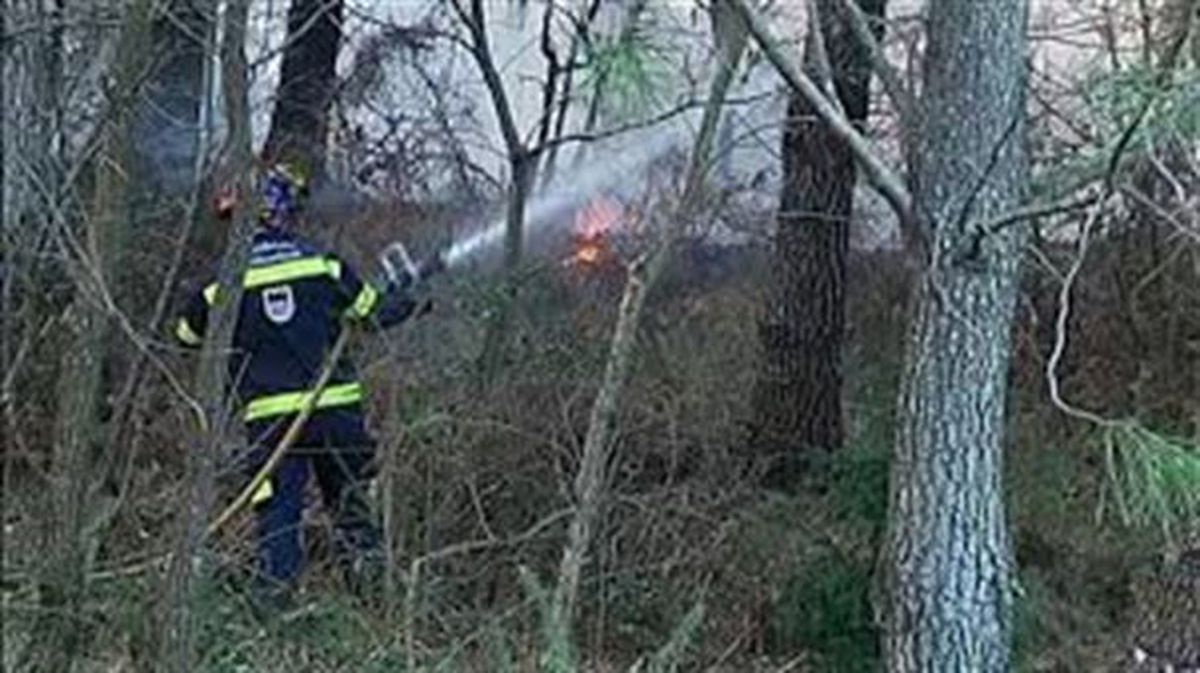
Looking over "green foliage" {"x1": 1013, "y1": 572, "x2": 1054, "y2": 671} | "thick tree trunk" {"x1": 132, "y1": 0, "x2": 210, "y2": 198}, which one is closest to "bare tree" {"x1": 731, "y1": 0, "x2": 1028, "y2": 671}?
"green foliage" {"x1": 1013, "y1": 572, "x2": 1054, "y2": 671}

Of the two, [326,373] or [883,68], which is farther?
[883,68]

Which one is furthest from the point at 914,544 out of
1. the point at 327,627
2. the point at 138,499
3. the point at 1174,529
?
the point at 138,499

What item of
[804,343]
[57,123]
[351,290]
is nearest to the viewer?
[57,123]

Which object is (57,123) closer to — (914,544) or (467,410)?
(914,544)

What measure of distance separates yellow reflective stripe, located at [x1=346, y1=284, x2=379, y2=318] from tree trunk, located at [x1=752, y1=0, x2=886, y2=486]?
2.39 metres

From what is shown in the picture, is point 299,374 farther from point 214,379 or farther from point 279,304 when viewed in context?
point 214,379

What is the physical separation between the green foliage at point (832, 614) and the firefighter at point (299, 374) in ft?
4.60

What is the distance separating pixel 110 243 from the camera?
4.84 meters

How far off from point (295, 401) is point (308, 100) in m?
3.43

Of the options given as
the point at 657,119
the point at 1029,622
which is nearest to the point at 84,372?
the point at 657,119

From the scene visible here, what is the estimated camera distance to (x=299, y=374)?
7.47 meters

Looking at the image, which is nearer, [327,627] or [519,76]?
[327,627]

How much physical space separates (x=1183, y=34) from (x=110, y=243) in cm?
281

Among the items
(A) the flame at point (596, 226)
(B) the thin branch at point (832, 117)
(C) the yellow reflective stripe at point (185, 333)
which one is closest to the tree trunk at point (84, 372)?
(C) the yellow reflective stripe at point (185, 333)
